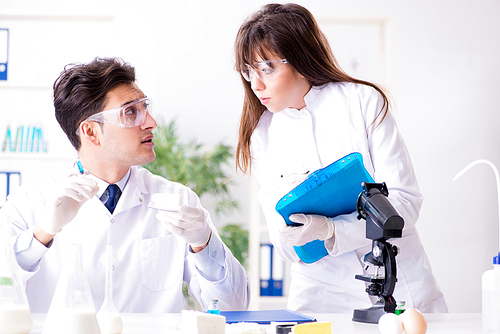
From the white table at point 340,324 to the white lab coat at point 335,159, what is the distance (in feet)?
0.75

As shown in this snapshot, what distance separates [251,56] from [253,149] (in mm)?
360

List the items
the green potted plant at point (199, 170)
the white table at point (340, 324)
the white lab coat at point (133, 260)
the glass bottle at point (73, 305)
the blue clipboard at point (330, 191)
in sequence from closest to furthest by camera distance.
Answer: the glass bottle at point (73, 305)
the white table at point (340, 324)
the blue clipboard at point (330, 191)
the white lab coat at point (133, 260)
the green potted plant at point (199, 170)

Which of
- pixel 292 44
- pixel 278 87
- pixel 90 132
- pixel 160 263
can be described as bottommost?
pixel 160 263

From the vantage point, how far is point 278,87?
1771mm

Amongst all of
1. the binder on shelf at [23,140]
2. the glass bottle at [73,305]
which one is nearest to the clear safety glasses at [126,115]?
the glass bottle at [73,305]

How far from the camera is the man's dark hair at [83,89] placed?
75.5 inches

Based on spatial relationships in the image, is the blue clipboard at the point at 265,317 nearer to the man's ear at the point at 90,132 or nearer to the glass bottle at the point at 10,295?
the glass bottle at the point at 10,295

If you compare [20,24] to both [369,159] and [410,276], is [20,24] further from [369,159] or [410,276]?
[410,276]

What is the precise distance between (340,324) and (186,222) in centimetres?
56

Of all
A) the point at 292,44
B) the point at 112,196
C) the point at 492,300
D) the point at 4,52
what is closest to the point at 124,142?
the point at 112,196

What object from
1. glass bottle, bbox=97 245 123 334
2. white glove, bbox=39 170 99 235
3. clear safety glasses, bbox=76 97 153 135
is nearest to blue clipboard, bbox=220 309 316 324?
glass bottle, bbox=97 245 123 334

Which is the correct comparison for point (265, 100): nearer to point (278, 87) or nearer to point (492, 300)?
point (278, 87)

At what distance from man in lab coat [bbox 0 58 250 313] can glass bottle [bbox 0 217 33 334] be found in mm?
516

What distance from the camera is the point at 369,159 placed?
1.73 metres
